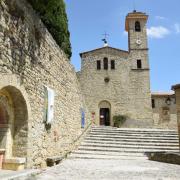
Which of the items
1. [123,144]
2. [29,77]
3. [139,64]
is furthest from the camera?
[139,64]

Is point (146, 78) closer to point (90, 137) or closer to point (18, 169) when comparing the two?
point (90, 137)

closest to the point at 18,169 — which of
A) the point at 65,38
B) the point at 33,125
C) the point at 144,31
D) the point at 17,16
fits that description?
the point at 33,125

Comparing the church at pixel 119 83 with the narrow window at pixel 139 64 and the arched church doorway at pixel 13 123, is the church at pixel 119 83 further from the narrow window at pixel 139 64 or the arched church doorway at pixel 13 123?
the arched church doorway at pixel 13 123

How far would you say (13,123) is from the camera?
21.4ft

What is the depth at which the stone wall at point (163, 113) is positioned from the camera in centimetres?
2842

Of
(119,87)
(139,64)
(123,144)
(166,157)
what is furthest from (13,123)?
(139,64)

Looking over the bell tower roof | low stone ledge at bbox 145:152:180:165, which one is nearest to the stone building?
the bell tower roof

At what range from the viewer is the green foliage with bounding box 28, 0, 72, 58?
9059 mm

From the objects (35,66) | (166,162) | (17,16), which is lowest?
(166,162)

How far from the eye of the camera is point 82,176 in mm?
6555

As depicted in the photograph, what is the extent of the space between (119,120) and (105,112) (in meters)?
1.92

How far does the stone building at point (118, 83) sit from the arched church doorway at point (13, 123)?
20033 mm

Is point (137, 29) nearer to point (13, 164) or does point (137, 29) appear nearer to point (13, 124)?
point (13, 124)

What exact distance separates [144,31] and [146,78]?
6173mm
